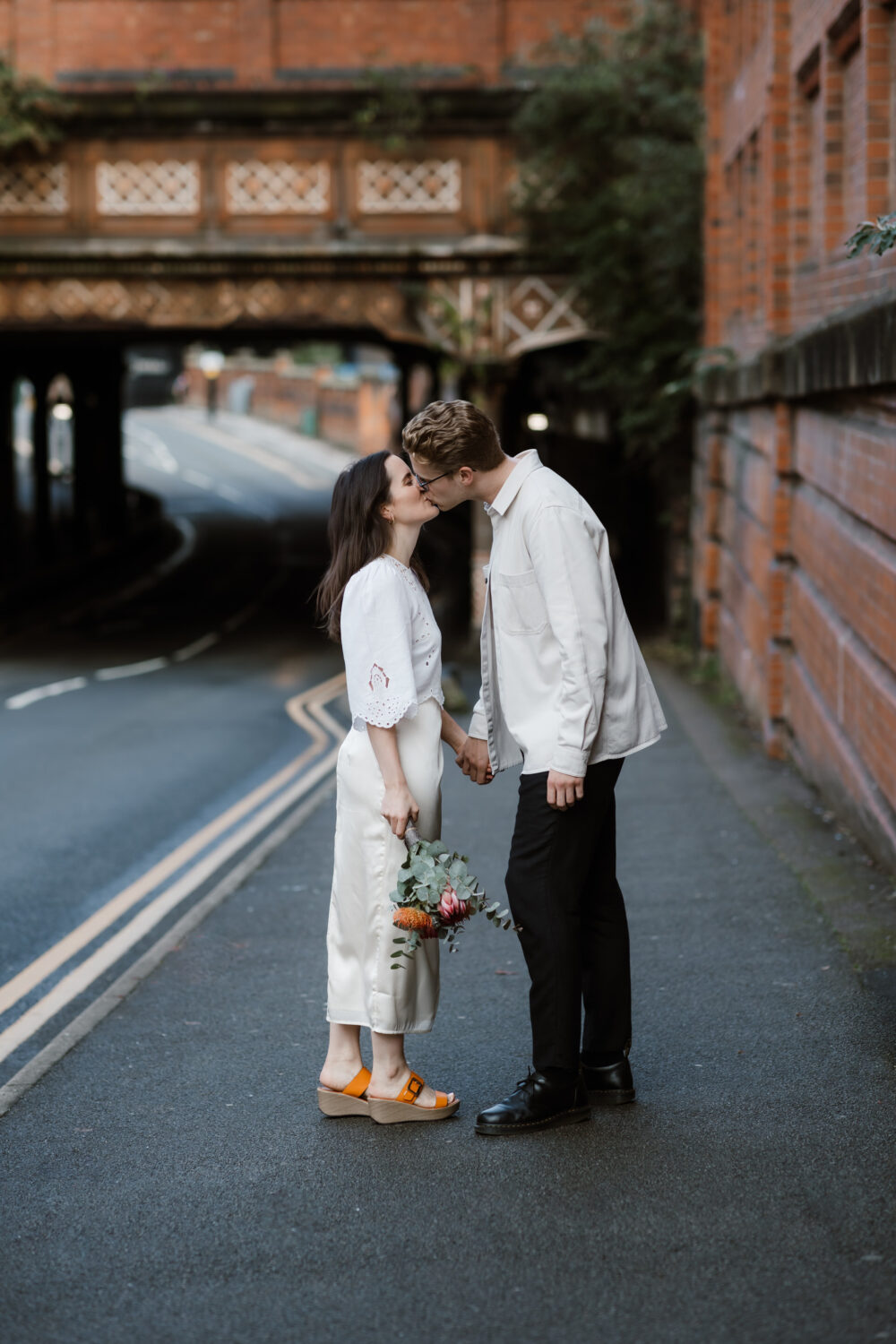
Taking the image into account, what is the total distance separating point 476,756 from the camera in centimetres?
480

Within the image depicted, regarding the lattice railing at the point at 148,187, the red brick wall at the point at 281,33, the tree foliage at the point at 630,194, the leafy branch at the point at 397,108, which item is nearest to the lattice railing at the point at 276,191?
the lattice railing at the point at 148,187

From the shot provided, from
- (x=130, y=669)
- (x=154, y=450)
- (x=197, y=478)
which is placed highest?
(x=154, y=450)

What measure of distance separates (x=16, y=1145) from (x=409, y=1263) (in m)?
1.44

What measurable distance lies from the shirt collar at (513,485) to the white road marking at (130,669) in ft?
51.9

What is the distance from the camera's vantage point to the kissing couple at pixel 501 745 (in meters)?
4.45

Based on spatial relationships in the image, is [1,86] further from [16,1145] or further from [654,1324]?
[654,1324]

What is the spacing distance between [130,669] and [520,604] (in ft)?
55.9

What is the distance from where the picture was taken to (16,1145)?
4625 millimetres

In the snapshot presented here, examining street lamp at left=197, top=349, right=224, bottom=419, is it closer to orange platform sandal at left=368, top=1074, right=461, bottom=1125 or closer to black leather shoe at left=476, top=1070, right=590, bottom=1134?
orange platform sandal at left=368, top=1074, right=461, bottom=1125

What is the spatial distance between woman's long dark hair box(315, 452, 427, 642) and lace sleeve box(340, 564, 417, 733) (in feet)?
0.25

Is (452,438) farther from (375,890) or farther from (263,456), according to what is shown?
(263,456)

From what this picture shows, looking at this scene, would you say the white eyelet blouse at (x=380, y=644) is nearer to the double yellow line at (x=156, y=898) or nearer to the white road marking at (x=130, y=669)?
the double yellow line at (x=156, y=898)

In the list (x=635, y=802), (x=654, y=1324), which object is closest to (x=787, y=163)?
(x=635, y=802)

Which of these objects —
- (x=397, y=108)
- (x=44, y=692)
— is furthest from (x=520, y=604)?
(x=397, y=108)
